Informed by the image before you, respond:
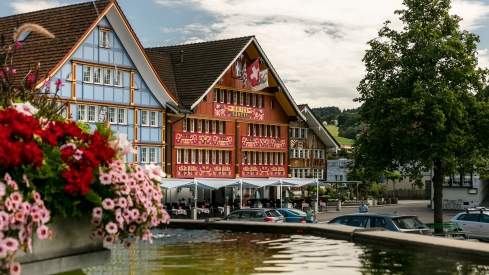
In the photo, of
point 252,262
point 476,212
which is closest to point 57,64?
point 476,212

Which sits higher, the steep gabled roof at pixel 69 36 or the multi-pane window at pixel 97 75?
the steep gabled roof at pixel 69 36

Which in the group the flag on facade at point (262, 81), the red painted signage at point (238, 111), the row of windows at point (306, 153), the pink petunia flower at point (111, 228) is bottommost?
the pink petunia flower at point (111, 228)

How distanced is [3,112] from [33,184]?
75 cm

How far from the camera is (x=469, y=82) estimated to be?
4012cm

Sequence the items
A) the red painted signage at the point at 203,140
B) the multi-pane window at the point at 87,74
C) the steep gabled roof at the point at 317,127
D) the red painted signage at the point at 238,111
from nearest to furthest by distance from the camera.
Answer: the multi-pane window at the point at 87,74 → the red painted signage at the point at 203,140 → the red painted signage at the point at 238,111 → the steep gabled roof at the point at 317,127

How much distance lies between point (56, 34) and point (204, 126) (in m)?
14.8

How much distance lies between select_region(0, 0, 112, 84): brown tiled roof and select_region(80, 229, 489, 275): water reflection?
32.4m

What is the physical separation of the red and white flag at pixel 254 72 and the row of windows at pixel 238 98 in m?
1.31

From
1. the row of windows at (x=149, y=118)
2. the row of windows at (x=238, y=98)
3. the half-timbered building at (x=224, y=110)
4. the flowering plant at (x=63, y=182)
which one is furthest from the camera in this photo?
the row of windows at (x=238, y=98)

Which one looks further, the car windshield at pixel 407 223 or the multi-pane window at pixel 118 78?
the multi-pane window at pixel 118 78

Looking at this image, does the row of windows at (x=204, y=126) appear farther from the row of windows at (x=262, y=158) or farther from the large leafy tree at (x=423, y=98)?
the large leafy tree at (x=423, y=98)

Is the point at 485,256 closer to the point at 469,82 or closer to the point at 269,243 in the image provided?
the point at 269,243

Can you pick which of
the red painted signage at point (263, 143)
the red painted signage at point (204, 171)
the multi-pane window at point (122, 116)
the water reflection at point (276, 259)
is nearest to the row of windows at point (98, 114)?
the multi-pane window at point (122, 116)

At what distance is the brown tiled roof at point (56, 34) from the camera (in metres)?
50.8
